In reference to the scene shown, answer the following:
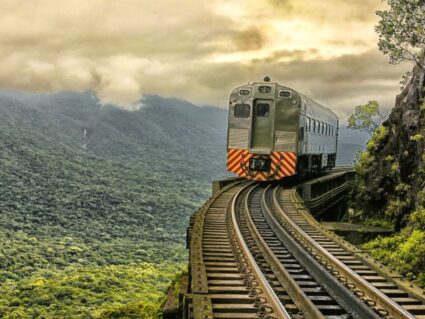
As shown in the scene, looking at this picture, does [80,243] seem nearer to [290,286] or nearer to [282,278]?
[282,278]

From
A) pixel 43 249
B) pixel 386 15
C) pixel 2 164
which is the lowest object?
pixel 43 249

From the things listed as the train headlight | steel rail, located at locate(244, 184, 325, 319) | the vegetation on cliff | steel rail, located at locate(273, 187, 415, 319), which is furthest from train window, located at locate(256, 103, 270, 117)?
steel rail, located at locate(273, 187, 415, 319)

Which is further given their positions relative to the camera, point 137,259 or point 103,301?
point 137,259

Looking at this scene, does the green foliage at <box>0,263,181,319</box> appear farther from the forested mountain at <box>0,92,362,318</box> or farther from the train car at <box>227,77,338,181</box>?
the train car at <box>227,77,338,181</box>

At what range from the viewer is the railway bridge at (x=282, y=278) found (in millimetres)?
6254

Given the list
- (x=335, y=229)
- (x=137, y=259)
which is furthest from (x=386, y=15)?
(x=137, y=259)

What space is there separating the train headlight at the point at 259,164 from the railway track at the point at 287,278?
7.86 meters

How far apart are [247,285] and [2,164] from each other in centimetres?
20664

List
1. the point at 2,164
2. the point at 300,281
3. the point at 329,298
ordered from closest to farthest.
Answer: the point at 329,298, the point at 300,281, the point at 2,164

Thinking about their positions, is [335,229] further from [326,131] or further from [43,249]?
[43,249]

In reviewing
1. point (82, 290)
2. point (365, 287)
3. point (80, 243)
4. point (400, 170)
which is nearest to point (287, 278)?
point (365, 287)

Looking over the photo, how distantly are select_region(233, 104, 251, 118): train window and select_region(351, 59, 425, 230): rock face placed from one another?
4924 millimetres

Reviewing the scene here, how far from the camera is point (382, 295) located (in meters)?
6.46

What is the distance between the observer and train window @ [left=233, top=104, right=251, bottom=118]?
2067cm
